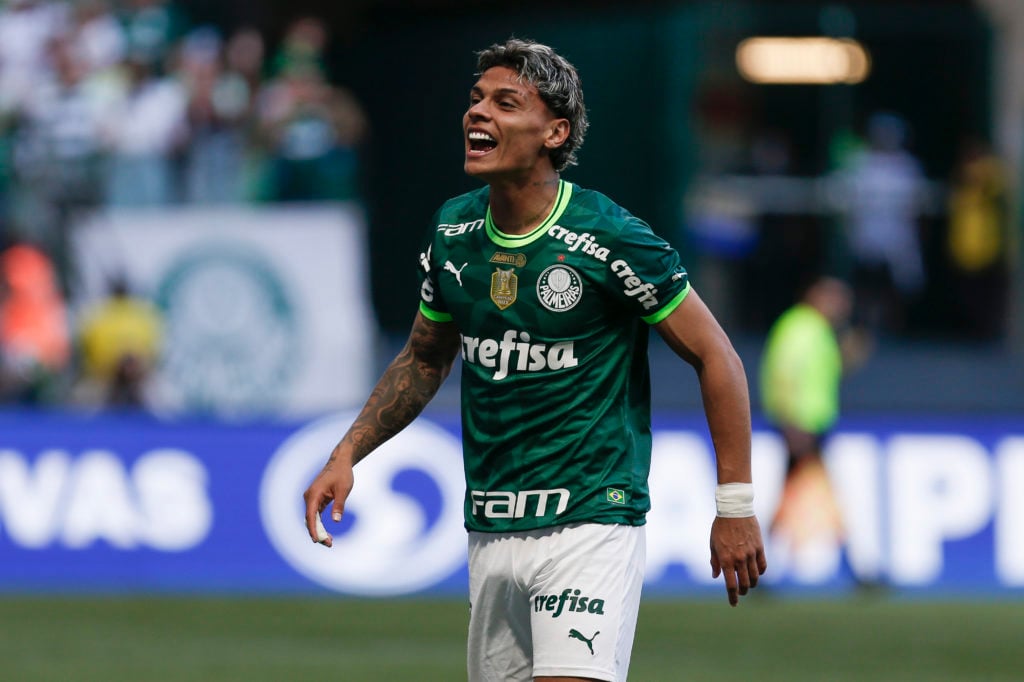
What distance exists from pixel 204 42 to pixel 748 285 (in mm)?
5963

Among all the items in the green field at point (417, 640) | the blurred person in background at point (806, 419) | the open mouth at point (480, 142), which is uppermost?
the open mouth at point (480, 142)

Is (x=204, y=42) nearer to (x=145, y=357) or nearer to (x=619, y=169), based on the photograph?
(x=145, y=357)

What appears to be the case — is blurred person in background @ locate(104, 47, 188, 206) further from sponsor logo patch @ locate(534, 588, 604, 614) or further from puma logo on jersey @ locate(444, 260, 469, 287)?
A: sponsor logo patch @ locate(534, 588, 604, 614)

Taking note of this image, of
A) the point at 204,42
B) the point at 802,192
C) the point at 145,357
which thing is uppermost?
the point at 204,42

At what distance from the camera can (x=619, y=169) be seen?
20188mm

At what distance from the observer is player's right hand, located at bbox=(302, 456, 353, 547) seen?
555 cm

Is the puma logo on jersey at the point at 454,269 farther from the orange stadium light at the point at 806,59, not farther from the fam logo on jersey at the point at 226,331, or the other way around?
the orange stadium light at the point at 806,59

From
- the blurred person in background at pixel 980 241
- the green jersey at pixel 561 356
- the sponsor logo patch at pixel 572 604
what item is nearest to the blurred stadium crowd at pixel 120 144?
the blurred person in background at pixel 980 241

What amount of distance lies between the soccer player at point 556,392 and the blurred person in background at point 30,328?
34.6ft

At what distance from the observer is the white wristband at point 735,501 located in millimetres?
5312

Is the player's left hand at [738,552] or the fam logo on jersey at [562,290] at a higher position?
the fam logo on jersey at [562,290]

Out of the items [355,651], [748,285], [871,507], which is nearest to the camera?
Answer: [355,651]

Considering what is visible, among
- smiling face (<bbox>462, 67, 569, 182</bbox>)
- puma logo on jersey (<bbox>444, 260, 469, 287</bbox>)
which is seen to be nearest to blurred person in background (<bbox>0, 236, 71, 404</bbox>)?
puma logo on jersey (<bbox>444, 260, 469, 287</bbox>)

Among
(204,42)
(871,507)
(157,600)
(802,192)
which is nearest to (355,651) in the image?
(157,600)
